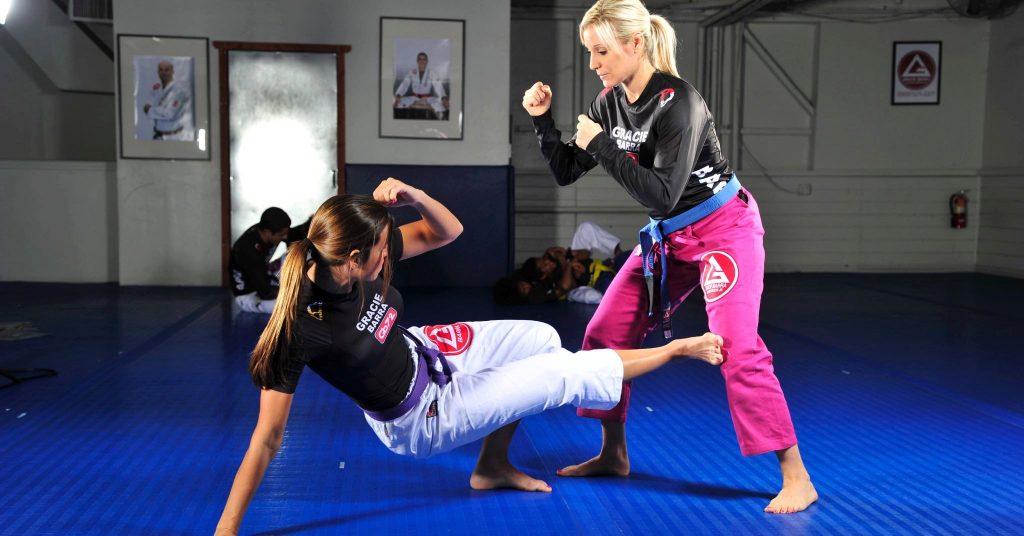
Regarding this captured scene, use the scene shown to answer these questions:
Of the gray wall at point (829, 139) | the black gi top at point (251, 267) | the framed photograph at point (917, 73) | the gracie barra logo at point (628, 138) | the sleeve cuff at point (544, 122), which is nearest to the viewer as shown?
the gracie barra logo at point (628, 138)

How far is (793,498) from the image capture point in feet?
8.16

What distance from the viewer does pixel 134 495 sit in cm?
258

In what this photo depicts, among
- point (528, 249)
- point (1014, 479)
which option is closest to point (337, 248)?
point (1014, 479)

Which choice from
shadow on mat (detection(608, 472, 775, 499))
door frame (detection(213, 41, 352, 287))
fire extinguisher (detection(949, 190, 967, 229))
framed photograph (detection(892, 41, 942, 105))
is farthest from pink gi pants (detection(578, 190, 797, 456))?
fire extinguisher (detection(949, 190, 967, 229))

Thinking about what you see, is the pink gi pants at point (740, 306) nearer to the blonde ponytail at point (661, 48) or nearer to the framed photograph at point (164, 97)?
the blonde ponytail at point (661, 48)

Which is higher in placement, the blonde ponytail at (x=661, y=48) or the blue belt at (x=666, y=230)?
the blonde ponytail at (x=661, y=48)

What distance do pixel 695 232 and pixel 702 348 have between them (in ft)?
1.27

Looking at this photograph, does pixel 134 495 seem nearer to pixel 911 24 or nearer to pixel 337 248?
pixel 337 248

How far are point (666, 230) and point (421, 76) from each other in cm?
609

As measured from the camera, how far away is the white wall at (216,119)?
8.16 m

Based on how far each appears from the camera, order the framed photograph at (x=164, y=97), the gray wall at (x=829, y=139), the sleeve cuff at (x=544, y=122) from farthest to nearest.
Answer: the gray wall at (x=829, y=139) < the framed photograph at (x=164, y=97) < the sleeve cuff at (x=544, y=122)

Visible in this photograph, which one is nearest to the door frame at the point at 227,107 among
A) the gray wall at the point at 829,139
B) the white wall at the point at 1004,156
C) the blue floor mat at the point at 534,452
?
the gray wall at the point at 829,139

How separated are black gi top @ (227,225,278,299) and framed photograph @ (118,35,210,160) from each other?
6.86 feet

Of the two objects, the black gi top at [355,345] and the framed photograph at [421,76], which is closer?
the black gi top at [355,345]
